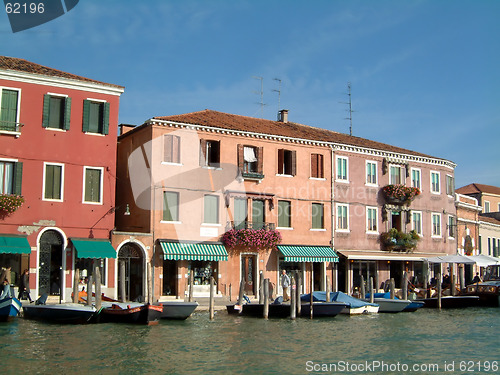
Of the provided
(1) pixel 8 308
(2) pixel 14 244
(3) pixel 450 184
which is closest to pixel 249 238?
(2) pixel 14 244

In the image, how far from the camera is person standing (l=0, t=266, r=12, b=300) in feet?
68.3

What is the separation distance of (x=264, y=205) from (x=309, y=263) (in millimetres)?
3916

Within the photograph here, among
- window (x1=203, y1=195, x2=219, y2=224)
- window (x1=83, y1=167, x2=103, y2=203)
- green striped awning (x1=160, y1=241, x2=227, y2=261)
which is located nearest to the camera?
window (x1=83, y1=167, x2=103, y2=203)

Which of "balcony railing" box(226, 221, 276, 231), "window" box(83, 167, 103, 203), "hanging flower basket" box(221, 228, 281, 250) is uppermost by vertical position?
"window" box(83, 167, 103, 203)

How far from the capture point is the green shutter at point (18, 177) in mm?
24359

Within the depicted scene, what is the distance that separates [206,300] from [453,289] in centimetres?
1322

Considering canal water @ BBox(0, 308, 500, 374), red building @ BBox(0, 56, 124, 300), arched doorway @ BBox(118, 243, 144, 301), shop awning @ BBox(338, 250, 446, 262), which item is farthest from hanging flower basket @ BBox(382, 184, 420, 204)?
red building @ BBox(0, 56, 124, 300)

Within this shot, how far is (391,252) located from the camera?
115 ft

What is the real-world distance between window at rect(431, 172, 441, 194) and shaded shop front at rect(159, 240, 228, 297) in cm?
1463

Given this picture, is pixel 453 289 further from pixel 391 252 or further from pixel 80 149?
pixel 80 149

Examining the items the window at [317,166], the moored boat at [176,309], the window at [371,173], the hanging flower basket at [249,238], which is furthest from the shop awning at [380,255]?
the moored boat at [176,309]

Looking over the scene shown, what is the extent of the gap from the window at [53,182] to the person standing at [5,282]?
3.11 meters

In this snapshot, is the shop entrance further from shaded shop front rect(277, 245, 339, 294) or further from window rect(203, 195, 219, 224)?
window rect(203, 195, 219, 224)

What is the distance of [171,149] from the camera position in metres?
28.4
